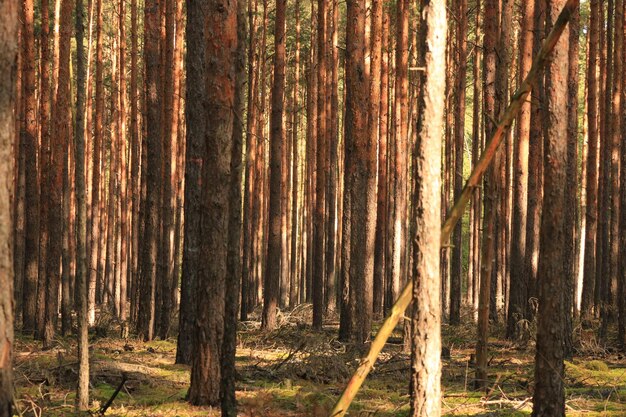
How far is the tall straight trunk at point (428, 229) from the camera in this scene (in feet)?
18.2

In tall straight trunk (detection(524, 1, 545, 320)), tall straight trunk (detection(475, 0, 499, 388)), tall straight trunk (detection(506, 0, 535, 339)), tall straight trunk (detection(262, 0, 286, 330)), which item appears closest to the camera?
tall straight trunk (detection(475, 0, 499, 388))

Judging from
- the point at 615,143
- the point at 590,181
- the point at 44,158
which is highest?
the point at 615,143

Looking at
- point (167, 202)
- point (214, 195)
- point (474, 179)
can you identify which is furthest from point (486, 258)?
point (167, 202)

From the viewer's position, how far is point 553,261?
7.56 meters

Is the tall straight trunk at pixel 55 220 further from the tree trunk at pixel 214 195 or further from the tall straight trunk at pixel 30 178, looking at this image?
the tree trunk at pixel 214 195

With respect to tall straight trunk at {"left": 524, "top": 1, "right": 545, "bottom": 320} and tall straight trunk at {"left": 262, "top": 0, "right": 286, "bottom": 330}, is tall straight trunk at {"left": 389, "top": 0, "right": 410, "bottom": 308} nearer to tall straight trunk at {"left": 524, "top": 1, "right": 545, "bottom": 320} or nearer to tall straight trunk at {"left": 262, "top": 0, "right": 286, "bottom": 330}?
tall straight trunk at {"left": 262, "top": 0, "right": 286, "bottom": 330}

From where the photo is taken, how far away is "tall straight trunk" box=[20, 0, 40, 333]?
15.7 m

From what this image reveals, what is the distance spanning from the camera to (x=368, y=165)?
17344 mm

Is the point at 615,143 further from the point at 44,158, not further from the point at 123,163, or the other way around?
the point at 123,163

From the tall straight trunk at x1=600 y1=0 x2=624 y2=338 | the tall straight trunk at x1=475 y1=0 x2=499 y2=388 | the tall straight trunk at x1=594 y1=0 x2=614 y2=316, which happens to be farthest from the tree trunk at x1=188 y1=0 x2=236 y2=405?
the tall straight trunk at x1=594 y1=0 x2=614 y2=316

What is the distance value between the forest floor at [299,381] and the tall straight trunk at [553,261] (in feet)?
4.28

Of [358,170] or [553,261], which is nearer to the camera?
[553,261]

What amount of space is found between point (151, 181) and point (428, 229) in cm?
1013

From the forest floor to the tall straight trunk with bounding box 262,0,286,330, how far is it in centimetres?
184
